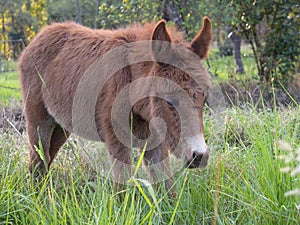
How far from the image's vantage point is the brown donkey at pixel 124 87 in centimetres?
263

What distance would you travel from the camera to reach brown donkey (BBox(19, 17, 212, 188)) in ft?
8.64

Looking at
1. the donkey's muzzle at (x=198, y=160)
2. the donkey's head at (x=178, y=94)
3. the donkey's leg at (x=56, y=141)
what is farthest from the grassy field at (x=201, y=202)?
the donkey's leg at (x=56, y=141)

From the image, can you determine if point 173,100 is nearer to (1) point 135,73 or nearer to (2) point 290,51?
(1) point 135,73

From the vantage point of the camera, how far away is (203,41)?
9.91 ft

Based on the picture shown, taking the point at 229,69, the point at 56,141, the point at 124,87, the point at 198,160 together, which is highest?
the point at 124,87

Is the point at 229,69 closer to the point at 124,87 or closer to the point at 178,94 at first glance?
the point at 124,87

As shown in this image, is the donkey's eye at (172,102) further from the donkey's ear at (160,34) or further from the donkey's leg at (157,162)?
the donkey's leg at (157,162)

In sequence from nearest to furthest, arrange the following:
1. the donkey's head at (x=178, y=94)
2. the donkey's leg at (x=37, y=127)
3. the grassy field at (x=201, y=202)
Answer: the grassy field at (x=201, y=202) < the donkey's head at (x=178, y=94) < the donkey's leg at (x=37, y=127)

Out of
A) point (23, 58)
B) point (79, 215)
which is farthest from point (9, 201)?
point (23, 58)

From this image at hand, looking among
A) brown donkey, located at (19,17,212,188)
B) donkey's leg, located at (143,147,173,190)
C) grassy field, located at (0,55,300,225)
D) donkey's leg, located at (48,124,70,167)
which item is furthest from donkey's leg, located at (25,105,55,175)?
donkey's leg, located at (143,147,173,190)

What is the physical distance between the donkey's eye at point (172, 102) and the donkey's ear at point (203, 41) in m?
0.51

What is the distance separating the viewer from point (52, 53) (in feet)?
12.4

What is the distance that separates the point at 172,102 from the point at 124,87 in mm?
479

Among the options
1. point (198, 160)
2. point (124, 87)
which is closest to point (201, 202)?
point (198, 160)
